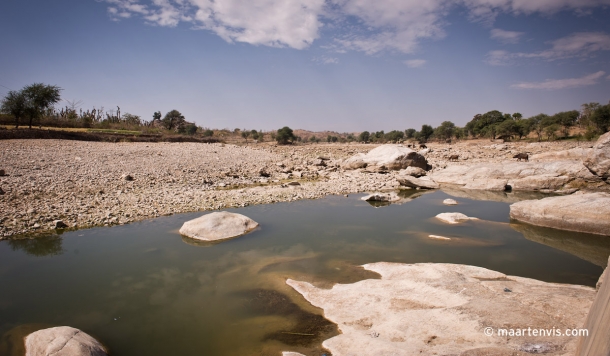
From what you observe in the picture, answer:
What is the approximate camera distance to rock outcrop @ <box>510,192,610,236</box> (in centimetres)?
956

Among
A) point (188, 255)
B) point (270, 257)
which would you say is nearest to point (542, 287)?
point (270, 257)

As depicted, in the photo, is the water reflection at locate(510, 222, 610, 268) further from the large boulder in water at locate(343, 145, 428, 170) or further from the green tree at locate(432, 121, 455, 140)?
the green tree at locate(432, 121, 455, 140)

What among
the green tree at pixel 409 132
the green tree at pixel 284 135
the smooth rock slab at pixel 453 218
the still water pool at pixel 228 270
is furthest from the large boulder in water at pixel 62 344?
the green tree at pixel 409 132

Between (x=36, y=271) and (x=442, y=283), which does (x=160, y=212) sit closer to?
(x=36, y=271)

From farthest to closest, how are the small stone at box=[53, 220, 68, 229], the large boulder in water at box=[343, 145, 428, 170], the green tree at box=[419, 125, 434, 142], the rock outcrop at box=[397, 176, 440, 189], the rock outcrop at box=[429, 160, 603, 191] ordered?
the green tree at box=[419, 125, 434, 142]
the large boulder in water at box=[343, 145, 428, 170]
the rock outcrop at box=[397, 176, 440, 189]
the rock outcrop at box=[429, 160, 603, 191]
the small stone at box=[53, 220, 68, 229]

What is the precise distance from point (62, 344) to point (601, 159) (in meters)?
18.7

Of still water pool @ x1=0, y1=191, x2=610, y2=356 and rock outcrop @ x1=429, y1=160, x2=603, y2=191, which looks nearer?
still water pool @ x1=0, y1=191, x2=610, y2=356

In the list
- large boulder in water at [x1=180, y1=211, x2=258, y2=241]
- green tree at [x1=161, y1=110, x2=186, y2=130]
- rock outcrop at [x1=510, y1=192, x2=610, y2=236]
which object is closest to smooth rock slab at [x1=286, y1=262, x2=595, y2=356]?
large boulder in water at [x1=180, y1=211, x2=258, y2=241]

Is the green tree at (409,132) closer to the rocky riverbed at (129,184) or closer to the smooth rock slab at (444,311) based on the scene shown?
the rocky riverbed at (129,184)

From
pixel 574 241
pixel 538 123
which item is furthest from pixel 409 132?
pixel 574 241

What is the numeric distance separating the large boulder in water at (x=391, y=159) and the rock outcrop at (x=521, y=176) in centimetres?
291

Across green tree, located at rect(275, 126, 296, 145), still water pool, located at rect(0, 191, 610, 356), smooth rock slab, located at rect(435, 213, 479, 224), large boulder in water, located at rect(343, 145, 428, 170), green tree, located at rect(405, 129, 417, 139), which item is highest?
green tree, located at rect(405, 129, 417, 139)

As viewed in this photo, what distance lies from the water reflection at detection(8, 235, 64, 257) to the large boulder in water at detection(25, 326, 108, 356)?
15.3 feet

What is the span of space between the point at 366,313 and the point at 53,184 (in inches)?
564
